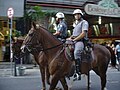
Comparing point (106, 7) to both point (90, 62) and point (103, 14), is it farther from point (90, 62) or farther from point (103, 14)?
point (90, 62)

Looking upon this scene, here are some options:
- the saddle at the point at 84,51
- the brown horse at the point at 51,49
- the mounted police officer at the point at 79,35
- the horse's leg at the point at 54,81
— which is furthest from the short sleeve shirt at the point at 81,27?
the horse's leg at the point at 54,81

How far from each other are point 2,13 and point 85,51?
14.4m

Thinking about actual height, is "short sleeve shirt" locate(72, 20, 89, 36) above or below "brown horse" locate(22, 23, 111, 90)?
above

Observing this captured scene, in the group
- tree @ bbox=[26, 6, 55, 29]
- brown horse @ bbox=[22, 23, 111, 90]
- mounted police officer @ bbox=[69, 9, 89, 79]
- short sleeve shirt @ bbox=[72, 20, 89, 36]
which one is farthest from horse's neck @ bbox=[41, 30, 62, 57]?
tree @ bbox=[26, 6, 55, 29]


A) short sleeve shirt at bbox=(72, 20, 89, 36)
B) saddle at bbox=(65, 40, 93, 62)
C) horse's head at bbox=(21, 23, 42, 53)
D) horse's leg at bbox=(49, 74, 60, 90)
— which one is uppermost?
short sleeve shirt at bbox=(72, 20, 89, 36)

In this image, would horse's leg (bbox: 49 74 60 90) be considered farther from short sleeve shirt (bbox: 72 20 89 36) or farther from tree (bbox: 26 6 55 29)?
tree (bbox: 26 6 55 29)

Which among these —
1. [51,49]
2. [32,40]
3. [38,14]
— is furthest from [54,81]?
[38,14]

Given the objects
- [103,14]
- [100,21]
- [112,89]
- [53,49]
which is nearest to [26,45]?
[53,49]

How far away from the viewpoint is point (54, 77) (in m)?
8.04

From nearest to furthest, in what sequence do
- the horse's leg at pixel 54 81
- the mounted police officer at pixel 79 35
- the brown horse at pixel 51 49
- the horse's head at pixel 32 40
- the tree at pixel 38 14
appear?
the horse's leg at pixel 54 81, the brown horse at pixel 51 49, the horse's head at pixel 32 40, the mounted police officer at pixel 79 35, the tree at pixel 38 14

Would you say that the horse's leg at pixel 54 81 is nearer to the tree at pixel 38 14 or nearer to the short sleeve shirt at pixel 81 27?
the short sleeve shirt at pixel 81 27

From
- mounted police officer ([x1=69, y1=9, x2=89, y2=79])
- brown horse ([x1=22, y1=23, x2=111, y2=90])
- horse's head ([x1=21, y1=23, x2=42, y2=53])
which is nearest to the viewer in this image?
brown horse ([x1=22, y1=23, x2=111, y2=90])

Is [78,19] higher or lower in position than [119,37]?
higher

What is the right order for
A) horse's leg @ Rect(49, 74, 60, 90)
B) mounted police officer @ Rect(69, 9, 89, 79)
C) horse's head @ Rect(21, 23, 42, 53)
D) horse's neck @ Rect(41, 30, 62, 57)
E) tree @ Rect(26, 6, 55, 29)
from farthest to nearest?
tree @ Rect(26, 6, 55, 29) → mounted police officer @ Rect(69, 9, 89, 79) → horse's neck @ Rect(41, 30, 62, 57) → horse's head @ Rect(21, 23, 42, 53) → horse's leg @ Rect(49, 74, 60, 90)
